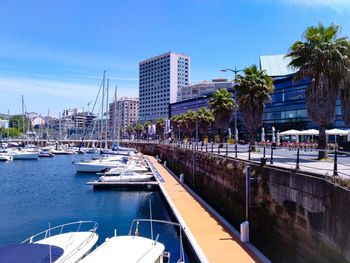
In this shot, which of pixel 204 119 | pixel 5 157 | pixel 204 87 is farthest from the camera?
pixel 204 87

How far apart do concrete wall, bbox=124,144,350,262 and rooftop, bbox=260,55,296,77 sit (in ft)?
236

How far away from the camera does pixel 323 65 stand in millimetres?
19734

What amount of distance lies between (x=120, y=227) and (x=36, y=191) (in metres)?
20.4

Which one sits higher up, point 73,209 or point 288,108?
point 288,108

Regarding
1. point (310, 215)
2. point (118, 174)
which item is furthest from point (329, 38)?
point (118, 174)

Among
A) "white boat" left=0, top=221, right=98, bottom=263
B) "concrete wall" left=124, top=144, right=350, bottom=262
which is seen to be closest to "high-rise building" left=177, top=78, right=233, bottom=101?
"concrete wall" left=124, top=144, right=350, bottom=262

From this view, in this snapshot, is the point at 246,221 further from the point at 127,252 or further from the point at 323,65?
the point at 323,65

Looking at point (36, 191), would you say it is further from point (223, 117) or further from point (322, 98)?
point (322, 98)

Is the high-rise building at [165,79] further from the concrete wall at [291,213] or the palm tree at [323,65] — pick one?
the concrete wall at [291,213]

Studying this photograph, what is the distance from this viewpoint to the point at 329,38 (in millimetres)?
19812

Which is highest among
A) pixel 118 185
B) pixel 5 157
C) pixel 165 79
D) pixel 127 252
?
pixel 165 79

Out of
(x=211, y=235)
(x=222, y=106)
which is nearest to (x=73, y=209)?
(x=211, y=235)

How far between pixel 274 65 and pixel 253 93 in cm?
6347

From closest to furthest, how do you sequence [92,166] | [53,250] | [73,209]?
1. [53,250]
2. [73,209]
3. [92,166]
